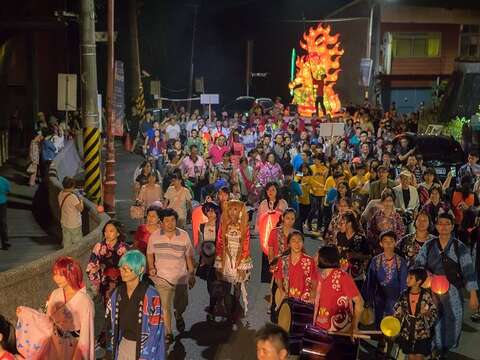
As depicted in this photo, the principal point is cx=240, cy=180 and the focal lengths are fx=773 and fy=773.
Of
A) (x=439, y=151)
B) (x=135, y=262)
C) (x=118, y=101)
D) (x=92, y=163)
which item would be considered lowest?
(x=92, y=163)

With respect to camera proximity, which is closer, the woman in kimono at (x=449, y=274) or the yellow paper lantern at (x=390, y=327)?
the yellow paper lantern at (x=390, y=327)

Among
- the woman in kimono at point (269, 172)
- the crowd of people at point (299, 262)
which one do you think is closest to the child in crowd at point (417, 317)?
the crowd of people at point (299, 262)

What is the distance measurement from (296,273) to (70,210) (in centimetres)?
609

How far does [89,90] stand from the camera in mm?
15492

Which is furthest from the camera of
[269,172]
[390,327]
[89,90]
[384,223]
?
[269,172]

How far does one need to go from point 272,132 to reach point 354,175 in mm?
10890

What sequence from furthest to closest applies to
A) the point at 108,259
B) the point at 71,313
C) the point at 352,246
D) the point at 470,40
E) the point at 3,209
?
the point at 470,40, the point at 3,209, the point at 352,246, the point at 108,259, the point at 71,313

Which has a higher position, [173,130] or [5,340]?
[173,130]

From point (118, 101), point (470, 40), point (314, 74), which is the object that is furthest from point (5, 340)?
point (470, 40)

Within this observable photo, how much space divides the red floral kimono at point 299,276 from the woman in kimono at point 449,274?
1397mm

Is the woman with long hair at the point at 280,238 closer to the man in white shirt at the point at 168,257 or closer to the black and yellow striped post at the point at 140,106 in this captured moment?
the man in white shirt at the point at 168,257

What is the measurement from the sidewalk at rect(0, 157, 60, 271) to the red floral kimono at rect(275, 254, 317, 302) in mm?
7122

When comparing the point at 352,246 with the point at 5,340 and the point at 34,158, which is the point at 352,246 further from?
the point at 34,158

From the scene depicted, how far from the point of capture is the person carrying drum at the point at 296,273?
7992mm
